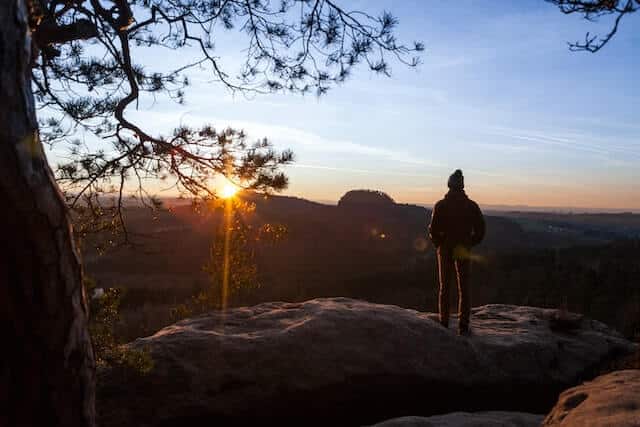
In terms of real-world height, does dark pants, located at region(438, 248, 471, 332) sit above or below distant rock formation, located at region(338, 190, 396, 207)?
below

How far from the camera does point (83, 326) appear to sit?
211cm

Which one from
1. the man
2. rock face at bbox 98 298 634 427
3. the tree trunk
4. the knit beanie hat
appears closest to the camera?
the tree trunk

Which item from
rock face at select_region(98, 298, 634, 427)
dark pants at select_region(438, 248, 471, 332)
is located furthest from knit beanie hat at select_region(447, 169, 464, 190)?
rock face at select_region(98, 298, 634, 427)

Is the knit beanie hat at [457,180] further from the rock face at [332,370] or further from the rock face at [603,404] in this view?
the rock face at [603,404]

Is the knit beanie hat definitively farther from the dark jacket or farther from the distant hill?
the distant hill

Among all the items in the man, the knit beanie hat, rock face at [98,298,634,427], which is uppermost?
the knit beanie hat

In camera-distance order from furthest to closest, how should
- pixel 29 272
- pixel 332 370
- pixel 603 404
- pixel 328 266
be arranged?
pixel 328 266 < pixel 332 370 < pixel 603 404 < pixel 29 272

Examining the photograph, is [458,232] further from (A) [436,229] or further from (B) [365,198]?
(B) [365,198]

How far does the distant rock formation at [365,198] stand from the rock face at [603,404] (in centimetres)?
8290

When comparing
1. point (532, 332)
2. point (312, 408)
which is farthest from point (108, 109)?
point (532, 332)

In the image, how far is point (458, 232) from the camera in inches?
311

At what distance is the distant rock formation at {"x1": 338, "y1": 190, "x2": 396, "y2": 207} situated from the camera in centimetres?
8981

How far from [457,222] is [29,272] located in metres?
6.93

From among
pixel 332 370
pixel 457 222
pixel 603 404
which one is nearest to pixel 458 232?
pixel 457 222
